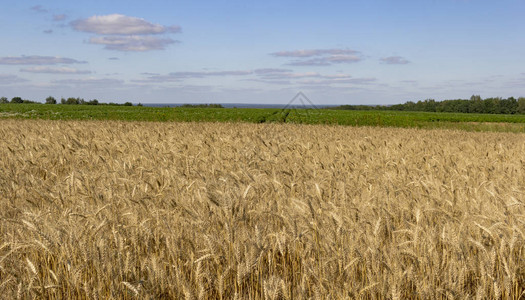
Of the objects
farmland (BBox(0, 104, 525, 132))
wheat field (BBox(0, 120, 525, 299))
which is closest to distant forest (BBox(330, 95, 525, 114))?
farmland (BBox(0, 104, 525, 132))

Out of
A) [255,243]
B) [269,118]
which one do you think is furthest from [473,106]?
[255,243]

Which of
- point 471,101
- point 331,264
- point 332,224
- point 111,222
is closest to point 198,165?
point 111,222

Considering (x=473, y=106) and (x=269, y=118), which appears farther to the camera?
(x=473, y=106)

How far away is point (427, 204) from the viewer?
140 inches

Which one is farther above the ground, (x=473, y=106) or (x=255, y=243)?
(x=473, y=106)

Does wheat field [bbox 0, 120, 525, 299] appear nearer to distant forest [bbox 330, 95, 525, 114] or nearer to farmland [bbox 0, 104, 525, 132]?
farmland [bbox 0, 104, 525, 132]

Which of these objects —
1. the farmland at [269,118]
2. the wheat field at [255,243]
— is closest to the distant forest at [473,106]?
the farmland at [269,118]

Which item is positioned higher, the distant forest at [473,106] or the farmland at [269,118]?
the distant forest at [473,106]

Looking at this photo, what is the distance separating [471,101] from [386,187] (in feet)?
326

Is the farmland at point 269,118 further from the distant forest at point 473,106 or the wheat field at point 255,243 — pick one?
the distant forest at point 473,106

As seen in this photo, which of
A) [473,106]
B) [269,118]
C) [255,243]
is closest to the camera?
[255,243]

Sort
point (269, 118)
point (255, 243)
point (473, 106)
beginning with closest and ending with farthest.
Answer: point (255, 243), point (269, 118), point (473, 106)

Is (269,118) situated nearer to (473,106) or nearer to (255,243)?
(255,243)

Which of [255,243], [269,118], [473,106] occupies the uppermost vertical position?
[473,106]
